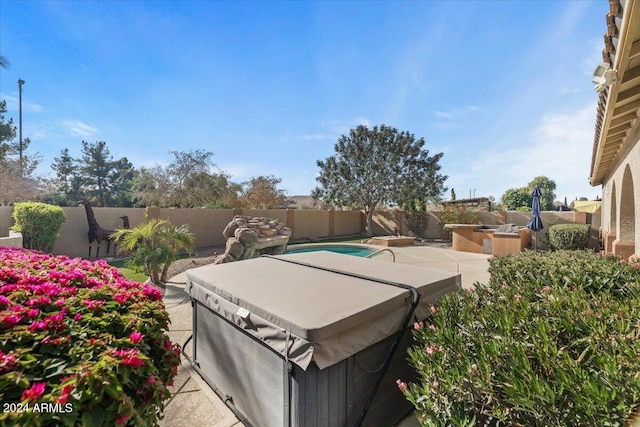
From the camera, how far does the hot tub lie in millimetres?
2043

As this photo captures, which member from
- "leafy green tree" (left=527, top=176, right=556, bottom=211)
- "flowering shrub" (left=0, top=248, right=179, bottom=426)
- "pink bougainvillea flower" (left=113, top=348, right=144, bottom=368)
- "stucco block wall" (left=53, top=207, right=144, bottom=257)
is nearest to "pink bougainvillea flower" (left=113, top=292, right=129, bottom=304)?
"flowering shrub" (left=0, top=248, right=179, bottom=426)

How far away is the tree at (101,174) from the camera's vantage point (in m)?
29.0

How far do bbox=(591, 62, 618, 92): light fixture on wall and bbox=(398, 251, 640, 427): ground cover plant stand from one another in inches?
107

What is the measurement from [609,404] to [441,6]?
8.05m

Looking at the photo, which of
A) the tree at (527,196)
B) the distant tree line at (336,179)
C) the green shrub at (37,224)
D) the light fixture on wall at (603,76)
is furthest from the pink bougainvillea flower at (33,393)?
the tree at (527,196)

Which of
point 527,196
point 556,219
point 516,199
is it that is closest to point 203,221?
point 556,219

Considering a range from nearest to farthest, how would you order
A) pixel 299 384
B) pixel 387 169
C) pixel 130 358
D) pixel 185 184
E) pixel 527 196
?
pixel 130 358
pixel 299 384
pixel 387 169
pixel 185 184
pixel 527 196

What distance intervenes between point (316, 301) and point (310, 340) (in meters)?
0.58

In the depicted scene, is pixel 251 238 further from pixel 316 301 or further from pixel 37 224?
pixel 37 224

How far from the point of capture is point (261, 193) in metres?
23.2

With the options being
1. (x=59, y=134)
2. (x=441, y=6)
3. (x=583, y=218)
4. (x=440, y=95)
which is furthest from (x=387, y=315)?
(x=59, y=134)

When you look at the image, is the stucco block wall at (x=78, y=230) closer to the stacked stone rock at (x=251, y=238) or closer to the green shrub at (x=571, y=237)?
the stacked stone rock at (x=251, y=238)

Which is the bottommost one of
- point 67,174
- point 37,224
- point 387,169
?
point 37,224

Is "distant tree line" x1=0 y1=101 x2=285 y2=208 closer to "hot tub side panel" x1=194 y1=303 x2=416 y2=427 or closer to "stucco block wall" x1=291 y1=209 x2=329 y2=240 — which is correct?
"stucco block wall" x1=291 y1=209 x2=329 y2=240
